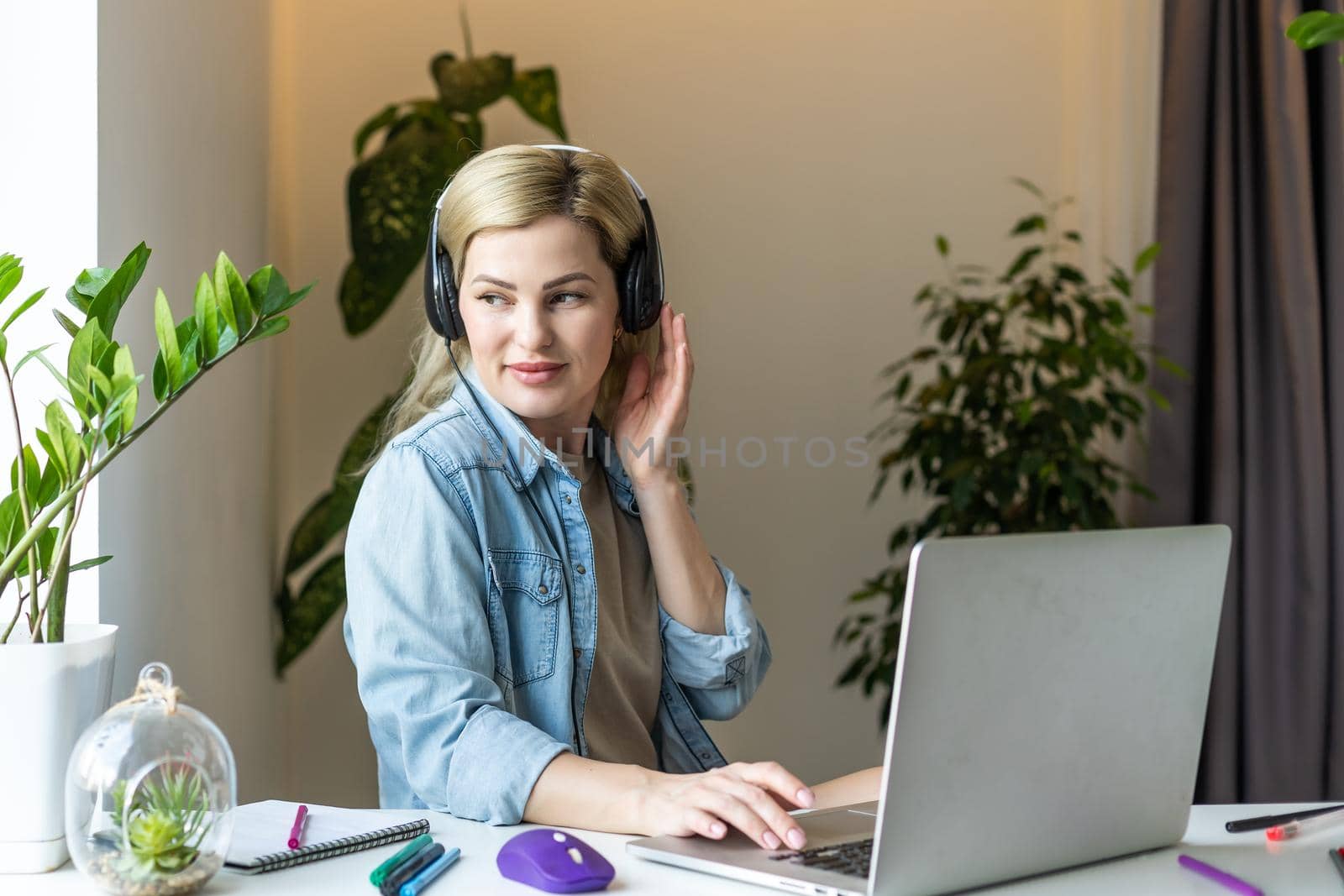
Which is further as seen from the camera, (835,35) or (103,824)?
(835,35)

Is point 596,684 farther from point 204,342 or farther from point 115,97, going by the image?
point 115,97

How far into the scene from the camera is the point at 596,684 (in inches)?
50.0

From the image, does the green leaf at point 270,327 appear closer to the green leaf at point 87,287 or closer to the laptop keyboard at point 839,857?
the green leaf at point 87,287

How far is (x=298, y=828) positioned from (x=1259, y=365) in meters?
2.00

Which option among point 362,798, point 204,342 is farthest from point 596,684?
point 362,798

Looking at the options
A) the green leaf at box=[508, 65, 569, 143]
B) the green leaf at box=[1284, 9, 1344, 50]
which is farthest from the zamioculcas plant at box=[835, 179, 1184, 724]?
the green leaf at box=[1284, 9, 1344, 50]

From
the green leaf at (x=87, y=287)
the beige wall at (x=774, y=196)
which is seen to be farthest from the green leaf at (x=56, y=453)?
the beige wall at (x=774, y=196)

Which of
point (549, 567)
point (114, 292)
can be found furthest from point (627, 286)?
point (114, 292)

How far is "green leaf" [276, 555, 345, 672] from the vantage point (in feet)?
7.15

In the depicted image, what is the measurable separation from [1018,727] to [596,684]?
0.58 metres

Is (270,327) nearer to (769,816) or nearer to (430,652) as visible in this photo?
(430,652)

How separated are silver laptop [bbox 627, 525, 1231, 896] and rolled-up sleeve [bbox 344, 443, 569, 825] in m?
0.16

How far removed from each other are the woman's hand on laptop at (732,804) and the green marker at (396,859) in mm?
167

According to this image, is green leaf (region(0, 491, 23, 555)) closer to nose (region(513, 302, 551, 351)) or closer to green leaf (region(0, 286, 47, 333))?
green leaf (region(0, 286, 47, 333))
